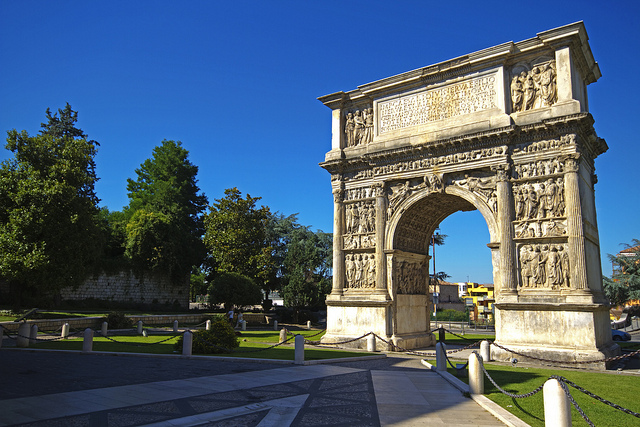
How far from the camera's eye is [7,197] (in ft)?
77.5

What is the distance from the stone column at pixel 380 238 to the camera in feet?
62.3

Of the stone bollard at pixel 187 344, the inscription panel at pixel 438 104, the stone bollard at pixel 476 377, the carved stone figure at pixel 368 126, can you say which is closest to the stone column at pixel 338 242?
the carved stone figure at pixel 368 126

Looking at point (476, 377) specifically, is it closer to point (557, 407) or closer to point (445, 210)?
point (557, 407)

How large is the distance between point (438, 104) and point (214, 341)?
12916 mm

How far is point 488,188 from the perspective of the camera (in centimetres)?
1709

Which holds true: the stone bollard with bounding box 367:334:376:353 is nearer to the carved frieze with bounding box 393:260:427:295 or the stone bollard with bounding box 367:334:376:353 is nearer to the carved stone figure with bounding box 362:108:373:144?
the carved frieze with bounding box 393:260:427:295

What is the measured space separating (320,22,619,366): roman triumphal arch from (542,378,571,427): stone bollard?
1055 cm

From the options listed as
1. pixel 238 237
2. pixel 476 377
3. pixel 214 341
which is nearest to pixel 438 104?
pixel 476 377

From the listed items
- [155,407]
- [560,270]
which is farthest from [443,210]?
[155,407]

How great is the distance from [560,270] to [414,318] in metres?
6.82

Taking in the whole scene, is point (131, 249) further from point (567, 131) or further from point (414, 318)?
point (567, 131)

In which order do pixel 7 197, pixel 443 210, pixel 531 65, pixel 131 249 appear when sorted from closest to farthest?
pixel 531 65
pixel 443 210
pixel 7 197
pixel 131 249

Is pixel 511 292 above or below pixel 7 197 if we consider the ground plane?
below

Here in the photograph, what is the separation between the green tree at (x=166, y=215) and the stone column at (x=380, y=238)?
2544cm
